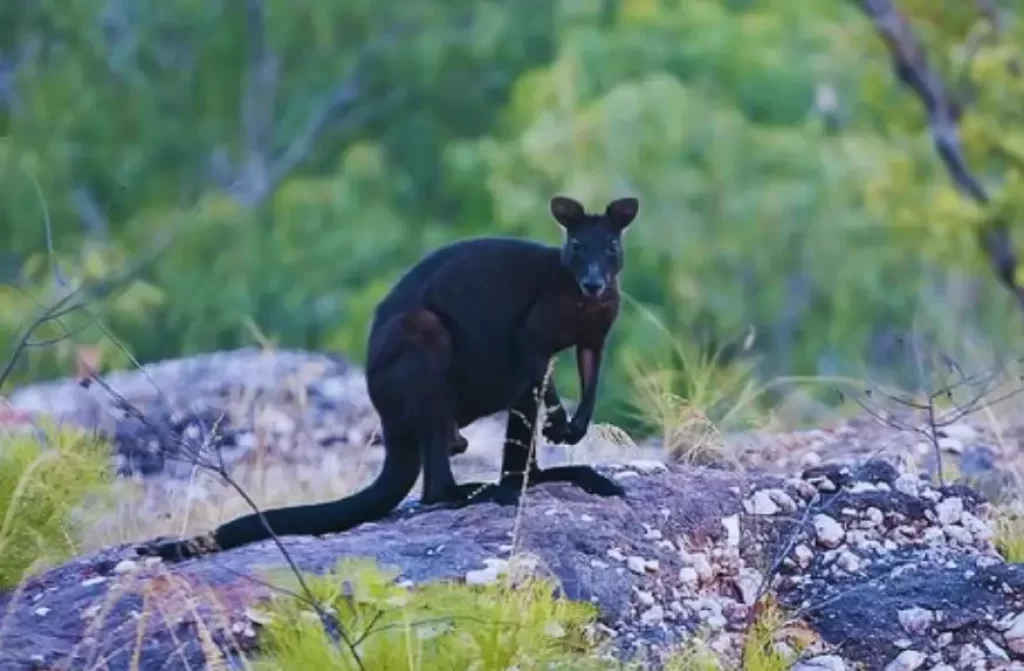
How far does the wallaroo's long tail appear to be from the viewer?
Result: 5.37 meters

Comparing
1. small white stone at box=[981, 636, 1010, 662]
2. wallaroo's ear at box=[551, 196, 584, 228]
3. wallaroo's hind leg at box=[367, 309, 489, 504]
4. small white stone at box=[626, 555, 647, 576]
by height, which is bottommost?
small white stone at box=[981, 636, 1010, 662]

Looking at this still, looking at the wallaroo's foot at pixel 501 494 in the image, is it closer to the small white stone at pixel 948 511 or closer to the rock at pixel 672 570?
the rock at pixel 672 570

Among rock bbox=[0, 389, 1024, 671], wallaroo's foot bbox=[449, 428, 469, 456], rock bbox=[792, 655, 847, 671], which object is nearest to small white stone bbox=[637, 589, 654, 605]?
rock bbox=[0, 389, 1024, 671]

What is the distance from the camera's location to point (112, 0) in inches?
944

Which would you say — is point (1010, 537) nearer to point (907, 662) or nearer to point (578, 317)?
point (907, 662)

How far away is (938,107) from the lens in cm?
1380

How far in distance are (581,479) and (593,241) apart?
2.27 feet

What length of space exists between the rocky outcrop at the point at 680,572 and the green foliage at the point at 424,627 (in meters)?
0.18

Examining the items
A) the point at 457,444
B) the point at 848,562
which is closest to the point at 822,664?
the point at 848,562

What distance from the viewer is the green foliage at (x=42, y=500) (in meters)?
5.49

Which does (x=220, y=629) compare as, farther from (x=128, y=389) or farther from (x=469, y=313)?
(x=128, y=389)

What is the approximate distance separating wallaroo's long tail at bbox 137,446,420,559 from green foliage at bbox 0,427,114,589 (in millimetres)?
317

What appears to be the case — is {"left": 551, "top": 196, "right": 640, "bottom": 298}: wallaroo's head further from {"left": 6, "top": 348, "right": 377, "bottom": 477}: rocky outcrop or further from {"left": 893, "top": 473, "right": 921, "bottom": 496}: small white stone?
{"left": 6, "top": 348, "right": 377, "bottom": 477}: rocky outcrop

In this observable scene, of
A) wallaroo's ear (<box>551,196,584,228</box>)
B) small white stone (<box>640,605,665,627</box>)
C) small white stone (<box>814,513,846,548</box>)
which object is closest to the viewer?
small white stone (<box>640,605,665,627</box>)
